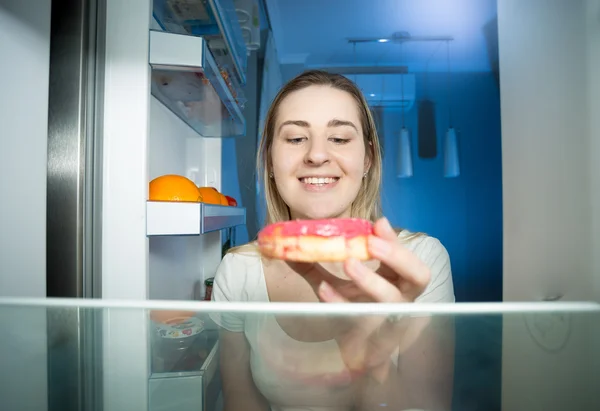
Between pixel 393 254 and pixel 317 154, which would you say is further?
pixel 317 154

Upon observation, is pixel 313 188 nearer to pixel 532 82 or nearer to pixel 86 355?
pixel 86 355

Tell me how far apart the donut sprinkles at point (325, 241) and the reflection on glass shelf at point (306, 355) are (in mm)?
111

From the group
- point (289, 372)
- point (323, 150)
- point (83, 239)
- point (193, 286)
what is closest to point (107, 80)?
point (83, 239)

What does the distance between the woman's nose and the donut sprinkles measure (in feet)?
Answer: 1.36

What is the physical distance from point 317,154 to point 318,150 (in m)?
0.02

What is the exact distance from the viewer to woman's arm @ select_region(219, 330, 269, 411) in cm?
35

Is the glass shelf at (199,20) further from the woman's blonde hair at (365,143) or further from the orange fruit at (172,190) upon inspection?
the orange fruit at (172,190)

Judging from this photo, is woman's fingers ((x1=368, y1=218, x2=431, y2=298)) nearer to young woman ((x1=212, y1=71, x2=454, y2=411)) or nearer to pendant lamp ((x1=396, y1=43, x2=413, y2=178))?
young woman ((x1=212, y1=71, x2=454, y2=411))

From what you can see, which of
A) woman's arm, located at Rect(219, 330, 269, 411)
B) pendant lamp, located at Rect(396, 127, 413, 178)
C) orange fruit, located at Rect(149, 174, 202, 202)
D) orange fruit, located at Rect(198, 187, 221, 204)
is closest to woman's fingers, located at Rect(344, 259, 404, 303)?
woman's arm, located at Rect(219, 330, 269, 411)

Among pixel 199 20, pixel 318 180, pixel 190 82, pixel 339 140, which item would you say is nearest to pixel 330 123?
pixel 339 140

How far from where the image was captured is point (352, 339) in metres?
0.33

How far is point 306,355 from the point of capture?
1.13ft

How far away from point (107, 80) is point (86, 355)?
0.72 meters

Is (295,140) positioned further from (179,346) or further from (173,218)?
(179,346)
